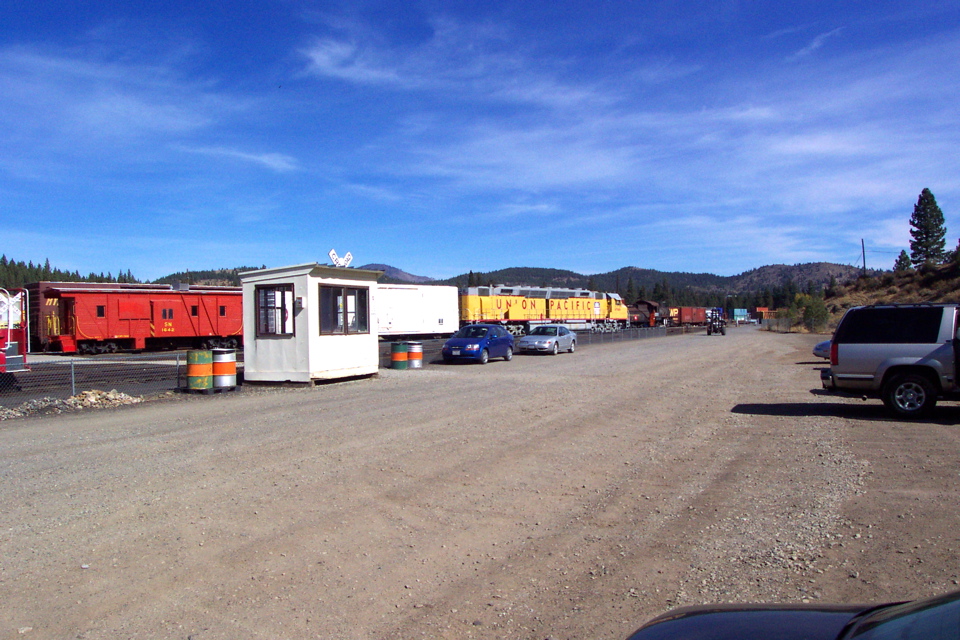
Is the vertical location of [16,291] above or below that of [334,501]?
above

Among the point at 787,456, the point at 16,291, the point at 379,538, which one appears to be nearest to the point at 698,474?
the point at 787,456

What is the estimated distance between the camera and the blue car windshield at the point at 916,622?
1967 millimetres

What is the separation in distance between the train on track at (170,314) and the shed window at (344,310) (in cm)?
792

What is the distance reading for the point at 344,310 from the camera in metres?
18.3

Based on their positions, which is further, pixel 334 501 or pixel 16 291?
pixel 16 291

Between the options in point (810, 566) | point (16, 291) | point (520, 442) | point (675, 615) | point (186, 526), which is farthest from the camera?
point (16, 291)

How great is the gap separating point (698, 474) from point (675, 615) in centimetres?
520

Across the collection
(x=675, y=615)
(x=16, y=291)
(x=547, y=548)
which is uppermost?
(x=16, y=291)

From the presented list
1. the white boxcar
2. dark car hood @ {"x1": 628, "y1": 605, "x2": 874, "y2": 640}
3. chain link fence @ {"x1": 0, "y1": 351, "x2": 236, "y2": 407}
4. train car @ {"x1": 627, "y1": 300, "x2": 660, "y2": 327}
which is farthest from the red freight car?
train car @ {"x1": 627, "y1": 300, "x2": 660, "y2": 327}

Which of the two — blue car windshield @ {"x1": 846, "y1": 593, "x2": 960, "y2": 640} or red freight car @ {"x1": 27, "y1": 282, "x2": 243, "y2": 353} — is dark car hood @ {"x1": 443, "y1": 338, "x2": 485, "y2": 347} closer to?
red freight car @ {"x1": 27, "y1": 282, "x2": 243, "y2": 353}

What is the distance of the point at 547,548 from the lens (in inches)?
213

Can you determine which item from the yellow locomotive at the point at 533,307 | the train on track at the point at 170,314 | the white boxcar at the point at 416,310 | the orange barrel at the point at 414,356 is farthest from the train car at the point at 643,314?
the orange barrel at the point at 414,356

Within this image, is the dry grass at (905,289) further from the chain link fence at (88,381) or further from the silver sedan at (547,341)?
the chain link fence at (88,381)

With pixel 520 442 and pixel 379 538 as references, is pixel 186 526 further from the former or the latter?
pixel 520 442
